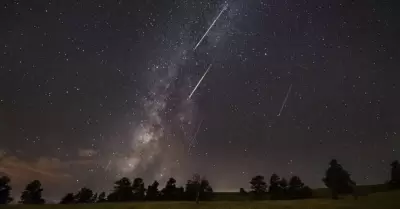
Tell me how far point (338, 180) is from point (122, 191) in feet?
244

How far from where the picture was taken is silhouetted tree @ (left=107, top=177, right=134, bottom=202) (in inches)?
4469

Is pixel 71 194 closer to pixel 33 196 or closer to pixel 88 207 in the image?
pixel 33 196

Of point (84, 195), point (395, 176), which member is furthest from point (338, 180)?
point (84, 195)

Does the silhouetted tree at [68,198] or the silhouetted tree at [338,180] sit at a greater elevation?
the silhouetted tree at [338,180]

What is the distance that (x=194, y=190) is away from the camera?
106m

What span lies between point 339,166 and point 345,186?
1026 centimetres

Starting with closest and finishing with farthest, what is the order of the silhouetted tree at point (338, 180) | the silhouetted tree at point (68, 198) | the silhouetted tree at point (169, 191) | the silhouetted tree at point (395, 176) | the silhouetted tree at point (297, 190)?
the silhouetted tree at point (338, 180) → the silhouetted tree at point (395, 176) → the silhouetted tree at point (297, 190) → the silhouetted tree at point (169, 191) → the silhouetted tree at point (68, 198)

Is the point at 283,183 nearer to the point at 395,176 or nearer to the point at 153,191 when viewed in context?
the point at 395,176

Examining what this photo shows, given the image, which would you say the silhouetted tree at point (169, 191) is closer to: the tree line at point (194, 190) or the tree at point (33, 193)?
the tree line at point (194, 190)

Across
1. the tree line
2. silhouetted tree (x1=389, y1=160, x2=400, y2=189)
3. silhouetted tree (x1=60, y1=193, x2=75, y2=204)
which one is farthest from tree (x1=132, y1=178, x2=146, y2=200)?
silhouetted tree (x1=389, y1=160, x2=400, y2=189)

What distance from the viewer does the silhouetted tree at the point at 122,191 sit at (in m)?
114

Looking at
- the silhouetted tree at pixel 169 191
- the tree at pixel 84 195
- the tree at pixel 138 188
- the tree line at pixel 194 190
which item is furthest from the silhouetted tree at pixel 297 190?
the tree at pixel 84 195

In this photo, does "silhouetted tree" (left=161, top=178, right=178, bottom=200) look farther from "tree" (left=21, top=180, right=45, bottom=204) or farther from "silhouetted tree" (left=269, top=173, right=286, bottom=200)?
"tree" (left=21, top=180, right=45, bottom=204)

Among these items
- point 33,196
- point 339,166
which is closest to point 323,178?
point 339,166
